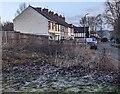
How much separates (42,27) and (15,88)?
135 feet

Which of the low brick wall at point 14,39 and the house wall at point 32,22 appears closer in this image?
the low brick wall at point 14,39

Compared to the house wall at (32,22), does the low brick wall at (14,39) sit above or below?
below

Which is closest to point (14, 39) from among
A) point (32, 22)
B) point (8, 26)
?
point (32, 22)

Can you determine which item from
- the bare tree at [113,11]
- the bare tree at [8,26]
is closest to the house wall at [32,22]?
the bare tree at [8,26]

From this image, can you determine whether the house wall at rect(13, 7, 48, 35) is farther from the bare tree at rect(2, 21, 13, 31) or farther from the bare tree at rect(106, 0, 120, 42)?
the bare tree at rect(106, 0, 120, 42)

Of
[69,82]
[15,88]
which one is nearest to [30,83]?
[15,88]

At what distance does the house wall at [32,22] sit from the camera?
4812 centimetres

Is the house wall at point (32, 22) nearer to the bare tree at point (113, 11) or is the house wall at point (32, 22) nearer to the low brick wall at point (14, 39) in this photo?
the bare tree at point (113, 11)

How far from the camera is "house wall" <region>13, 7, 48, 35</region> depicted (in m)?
48.1

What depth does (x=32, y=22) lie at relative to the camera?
4812 cm

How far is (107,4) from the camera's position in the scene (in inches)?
2014

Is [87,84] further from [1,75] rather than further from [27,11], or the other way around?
[27,11]

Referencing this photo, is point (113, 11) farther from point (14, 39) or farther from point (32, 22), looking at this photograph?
point (14, 39)

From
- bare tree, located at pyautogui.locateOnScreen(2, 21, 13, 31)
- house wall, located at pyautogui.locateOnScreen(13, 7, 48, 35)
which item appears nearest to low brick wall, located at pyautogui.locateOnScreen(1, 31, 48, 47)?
house wall, located at pyautogui.locateOnScreen(13, 7, 48, 35)
